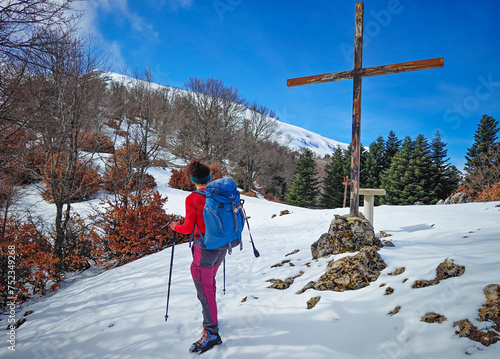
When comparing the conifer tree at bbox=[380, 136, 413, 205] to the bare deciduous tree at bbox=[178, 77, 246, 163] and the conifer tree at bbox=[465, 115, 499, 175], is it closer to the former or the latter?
the conifer tree at bbox=[465, 115, 499, 175]

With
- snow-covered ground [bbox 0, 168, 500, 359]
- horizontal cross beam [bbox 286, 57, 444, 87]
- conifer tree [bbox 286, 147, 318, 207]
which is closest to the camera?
snow-covered ground [bbox 0, 168, 500, 359]

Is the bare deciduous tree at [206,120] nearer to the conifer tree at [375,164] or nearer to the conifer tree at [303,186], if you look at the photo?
the conifer tree at [303,186]

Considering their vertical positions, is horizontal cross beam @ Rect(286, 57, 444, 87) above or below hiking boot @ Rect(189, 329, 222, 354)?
above

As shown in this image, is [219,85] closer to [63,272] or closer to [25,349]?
[63,272]

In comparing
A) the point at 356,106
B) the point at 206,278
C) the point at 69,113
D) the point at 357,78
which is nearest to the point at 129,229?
the point at 69,113

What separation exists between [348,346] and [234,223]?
1511mm

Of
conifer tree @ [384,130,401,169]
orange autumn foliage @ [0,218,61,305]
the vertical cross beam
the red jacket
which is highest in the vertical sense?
conifer tree @ [384,130,401,169]

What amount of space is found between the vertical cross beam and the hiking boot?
330 cm

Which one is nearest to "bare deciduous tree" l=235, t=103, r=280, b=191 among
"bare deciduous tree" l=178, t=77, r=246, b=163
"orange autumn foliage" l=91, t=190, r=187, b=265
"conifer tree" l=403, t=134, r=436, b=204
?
"bare deciduous tree" l=178, t=77, r=246, b=163

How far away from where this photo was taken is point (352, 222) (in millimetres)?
4152

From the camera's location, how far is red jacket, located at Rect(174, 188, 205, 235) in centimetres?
241

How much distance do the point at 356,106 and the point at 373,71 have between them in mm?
680

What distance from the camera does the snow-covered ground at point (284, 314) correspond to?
2072 mm

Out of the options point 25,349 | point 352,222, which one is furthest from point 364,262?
point 25,349
